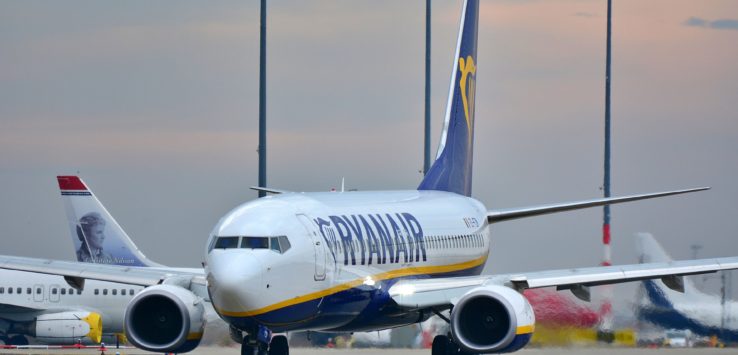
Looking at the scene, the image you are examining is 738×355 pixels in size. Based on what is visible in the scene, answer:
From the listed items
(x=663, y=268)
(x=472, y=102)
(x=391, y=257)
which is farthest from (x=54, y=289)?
(x=663, y=268)

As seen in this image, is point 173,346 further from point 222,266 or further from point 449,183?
point 449,183

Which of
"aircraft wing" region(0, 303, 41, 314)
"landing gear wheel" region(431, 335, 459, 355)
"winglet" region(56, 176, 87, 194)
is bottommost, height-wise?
"aircraft wing" region(0, 303, 41, 314)

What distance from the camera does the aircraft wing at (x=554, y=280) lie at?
31.0m

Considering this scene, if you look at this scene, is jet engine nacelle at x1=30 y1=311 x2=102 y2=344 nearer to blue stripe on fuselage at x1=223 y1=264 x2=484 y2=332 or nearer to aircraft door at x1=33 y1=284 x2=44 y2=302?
aircraft door at x1=33 y1=284 x2=44 y2=302

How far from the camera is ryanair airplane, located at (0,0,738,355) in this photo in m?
26.1

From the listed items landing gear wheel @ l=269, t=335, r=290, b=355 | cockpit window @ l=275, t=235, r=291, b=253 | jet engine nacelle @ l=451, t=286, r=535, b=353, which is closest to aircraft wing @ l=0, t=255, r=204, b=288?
landing gear wheel @ l=269, t=335, r=290, b=355

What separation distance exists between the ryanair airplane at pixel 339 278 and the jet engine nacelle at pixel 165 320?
2 cm

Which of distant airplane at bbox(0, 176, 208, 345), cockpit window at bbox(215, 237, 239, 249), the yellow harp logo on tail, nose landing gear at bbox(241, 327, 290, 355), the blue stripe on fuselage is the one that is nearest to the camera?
cockpit window at bbox(215, 237, 239, 249)

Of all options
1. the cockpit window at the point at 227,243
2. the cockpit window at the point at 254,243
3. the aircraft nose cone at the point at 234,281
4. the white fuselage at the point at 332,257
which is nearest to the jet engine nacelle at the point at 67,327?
the white fuselage at the point at 332,257

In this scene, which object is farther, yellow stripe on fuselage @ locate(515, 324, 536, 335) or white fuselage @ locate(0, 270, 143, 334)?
white fuselage @ locate(0, 270, 143, 334)

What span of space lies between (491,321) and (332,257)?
131 inches

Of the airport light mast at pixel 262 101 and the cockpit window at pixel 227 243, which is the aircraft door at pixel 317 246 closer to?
the cockpit window at pixel 227 243

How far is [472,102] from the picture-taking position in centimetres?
4559

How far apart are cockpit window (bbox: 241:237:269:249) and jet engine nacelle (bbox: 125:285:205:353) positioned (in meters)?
2.84
